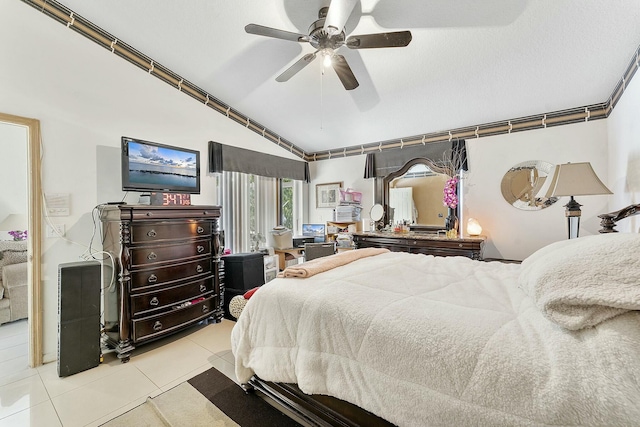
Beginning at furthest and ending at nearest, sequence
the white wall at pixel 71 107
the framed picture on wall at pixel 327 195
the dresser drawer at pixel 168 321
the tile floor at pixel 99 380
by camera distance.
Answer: the framed picture on wall at pixel 327 195 < the dresser drawer at pixel 168 321 < the white wall at pixel 71 107 < the tile floor at pixel 99 380

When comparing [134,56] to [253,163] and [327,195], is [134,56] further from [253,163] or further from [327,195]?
[327,195]

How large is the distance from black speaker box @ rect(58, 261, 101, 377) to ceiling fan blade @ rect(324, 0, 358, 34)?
8.33ft

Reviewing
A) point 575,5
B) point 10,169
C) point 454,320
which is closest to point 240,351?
point 454,320

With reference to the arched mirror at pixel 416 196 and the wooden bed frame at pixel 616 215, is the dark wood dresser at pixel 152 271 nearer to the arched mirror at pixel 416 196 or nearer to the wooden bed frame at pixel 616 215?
the arched mirror at pixel 416 196

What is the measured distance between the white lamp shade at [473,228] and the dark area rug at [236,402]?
113 inches

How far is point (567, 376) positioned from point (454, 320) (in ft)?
1.05

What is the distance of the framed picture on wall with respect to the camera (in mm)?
4656

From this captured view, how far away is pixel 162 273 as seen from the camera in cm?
Result: 244

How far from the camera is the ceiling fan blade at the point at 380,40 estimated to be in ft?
6.10

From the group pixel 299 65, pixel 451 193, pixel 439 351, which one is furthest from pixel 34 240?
pixel 451 193

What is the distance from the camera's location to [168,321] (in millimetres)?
2459

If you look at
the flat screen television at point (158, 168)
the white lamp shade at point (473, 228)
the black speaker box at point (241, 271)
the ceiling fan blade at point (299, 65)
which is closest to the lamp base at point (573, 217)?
the white lamp shade at point (473, 228)

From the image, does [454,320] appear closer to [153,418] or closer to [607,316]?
Result: [607,316]

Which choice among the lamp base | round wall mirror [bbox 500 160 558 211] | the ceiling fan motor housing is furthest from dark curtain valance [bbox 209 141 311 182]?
the lamp base
